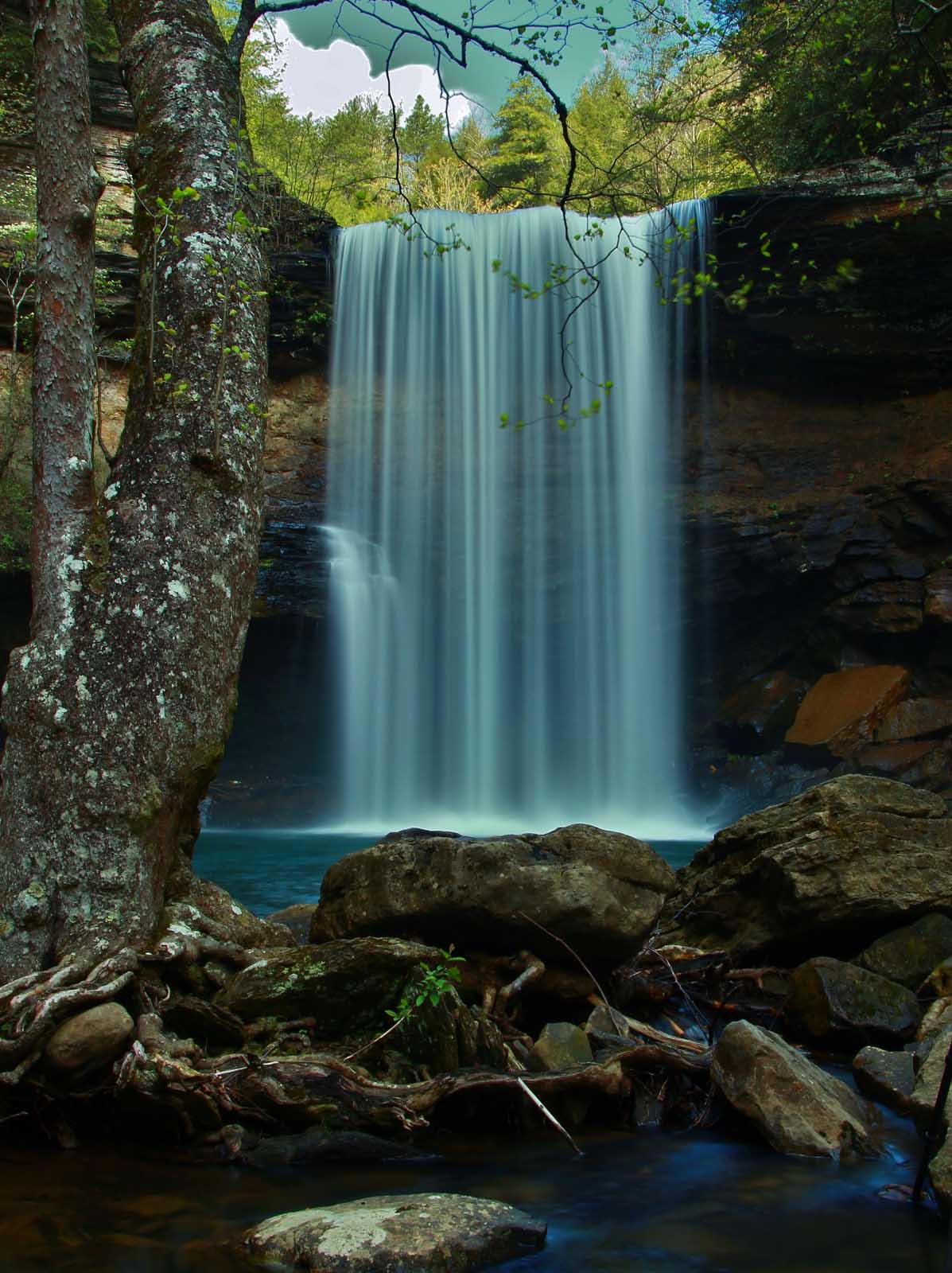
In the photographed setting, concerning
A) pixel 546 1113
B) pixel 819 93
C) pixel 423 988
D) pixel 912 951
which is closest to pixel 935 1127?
pixel 546 1113

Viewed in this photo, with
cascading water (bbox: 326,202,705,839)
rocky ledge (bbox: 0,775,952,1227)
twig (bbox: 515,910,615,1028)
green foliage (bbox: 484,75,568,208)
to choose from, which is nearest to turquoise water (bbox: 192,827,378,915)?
cascading water (bbox: 326,202,705,839)

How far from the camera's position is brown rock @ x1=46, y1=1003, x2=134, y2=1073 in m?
3.43

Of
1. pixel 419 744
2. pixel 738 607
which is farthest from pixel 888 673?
pixel 419 744

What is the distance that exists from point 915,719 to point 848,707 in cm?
106

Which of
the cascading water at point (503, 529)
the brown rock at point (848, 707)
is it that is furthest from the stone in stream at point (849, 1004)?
the cascading water at point (503, 529)

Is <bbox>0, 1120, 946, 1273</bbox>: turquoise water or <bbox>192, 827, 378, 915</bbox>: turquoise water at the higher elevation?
<bbox>0, 1120, 946, 1273</bbox>: turquoise water

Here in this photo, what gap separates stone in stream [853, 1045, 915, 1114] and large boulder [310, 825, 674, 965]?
1100 mm

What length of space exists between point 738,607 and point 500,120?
28.2 meters

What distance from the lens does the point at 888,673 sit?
16766 millimetres

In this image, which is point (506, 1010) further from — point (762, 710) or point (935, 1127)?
point (762, 710)

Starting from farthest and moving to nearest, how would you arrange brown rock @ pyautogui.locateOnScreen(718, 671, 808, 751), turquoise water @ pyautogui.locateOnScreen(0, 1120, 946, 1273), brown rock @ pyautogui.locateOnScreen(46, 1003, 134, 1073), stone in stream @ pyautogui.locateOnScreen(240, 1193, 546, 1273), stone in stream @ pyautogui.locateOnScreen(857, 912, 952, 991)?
1. brown rock @ pyautogui.locateOnScreen(718, 671, 808, 751)
2. stone in stream @ pyautogui.locateOnScreen(857, 912, 952, 991)
3. brown rock @ pyautogui.locateOnScreen(46, 1003, 134, 1073)
4. turquoise water @ pyautogui.locateOnScreen(0, 1120, 946, 1273)
5. stone in stream @ pyautogui.locateOnScreen(240, 1193, 546, 1273)

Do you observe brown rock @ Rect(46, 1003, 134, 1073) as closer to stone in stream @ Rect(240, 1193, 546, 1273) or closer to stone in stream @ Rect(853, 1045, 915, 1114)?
stone in stream @ Rect(240, 1193, 546, 1273)

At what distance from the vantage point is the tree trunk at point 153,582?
389 cm

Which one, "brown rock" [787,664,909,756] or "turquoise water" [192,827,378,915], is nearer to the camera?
"turquoise water" [192,827,378,915]
